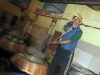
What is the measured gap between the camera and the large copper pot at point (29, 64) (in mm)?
3246

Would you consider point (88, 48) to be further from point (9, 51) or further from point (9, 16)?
point (9, 16)

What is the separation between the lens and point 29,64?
325cm

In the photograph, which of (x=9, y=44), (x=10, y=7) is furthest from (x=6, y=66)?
(x=10, y=7)

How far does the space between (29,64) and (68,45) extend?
143 centimetres

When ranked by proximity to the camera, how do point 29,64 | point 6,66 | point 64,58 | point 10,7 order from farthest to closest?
point 10,7 → point 64,58 → point 6,66 → point 29,64

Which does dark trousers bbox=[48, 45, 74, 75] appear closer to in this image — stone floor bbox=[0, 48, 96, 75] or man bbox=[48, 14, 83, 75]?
man bbox=[48, 14, 83, 75]

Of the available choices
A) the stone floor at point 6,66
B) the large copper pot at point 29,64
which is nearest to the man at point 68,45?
the stone floor at point 6,66

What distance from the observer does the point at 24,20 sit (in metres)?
9.14

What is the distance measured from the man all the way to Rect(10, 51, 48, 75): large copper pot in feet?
2.97

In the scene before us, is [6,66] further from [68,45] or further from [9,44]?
[68,45]

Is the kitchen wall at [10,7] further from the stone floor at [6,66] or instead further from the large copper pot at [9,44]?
the stone floor at [6,66]

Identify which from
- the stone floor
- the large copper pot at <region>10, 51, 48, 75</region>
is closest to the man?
the stone floor

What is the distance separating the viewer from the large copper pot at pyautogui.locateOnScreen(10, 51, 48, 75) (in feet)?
10.6

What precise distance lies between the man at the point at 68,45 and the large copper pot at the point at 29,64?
35.6 inches
